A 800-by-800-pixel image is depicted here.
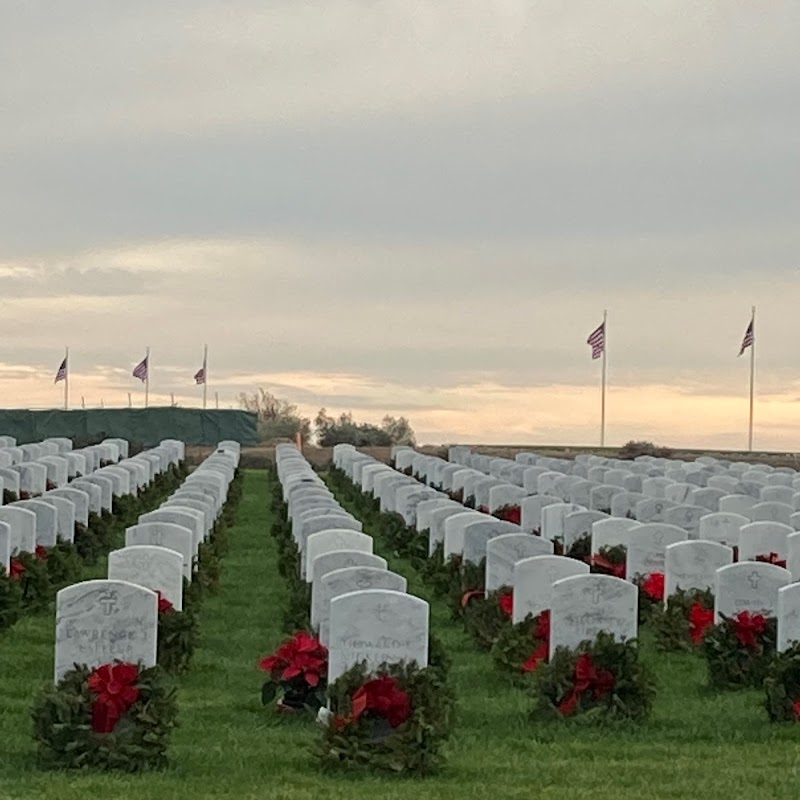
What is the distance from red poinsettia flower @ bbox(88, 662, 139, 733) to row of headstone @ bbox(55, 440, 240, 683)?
440 mm

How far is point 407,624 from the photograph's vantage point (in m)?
11.9

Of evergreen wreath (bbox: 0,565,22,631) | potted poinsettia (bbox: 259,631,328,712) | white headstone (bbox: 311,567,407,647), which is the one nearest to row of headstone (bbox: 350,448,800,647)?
white headstone (bbox: 311,567,407,647)

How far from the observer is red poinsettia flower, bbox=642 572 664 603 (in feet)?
61.5

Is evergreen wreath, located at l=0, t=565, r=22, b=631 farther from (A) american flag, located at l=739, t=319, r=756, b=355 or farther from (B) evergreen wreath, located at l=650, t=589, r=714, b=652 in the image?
(A) american flag, located at l=739, t=319, r=756, b=355

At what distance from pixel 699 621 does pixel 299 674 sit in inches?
209

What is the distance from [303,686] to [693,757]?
279cm

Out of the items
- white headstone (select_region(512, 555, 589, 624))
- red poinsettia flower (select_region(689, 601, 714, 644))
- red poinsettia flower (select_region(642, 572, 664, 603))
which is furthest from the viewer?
red poinsettia flower (select_region(642, 572, 664, 603))

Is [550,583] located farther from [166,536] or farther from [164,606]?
[166,536]

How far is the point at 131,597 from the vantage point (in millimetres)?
11852

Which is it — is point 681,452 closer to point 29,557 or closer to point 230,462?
point 230,462

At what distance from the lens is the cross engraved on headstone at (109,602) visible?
11.8 m

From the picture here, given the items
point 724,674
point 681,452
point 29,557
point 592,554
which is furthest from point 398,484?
point 681,452

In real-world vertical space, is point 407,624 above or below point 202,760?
above

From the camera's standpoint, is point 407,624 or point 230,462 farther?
point 230,462
